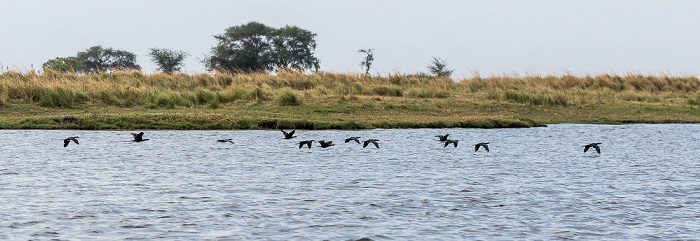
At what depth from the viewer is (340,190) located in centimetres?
1251

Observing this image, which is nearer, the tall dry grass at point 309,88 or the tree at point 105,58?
the tall dry grass at point 309,88

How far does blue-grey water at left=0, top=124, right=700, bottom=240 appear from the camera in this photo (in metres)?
9.34

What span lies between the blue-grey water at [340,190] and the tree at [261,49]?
4513 cm

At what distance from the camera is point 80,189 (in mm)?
12328

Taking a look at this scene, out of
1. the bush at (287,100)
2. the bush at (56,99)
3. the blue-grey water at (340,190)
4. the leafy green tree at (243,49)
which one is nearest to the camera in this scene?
the blue-grey water at (340,190)

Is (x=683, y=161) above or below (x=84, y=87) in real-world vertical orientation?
below

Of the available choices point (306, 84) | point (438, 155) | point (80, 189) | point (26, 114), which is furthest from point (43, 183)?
point (306, 84)

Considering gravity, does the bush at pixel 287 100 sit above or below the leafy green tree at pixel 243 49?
below

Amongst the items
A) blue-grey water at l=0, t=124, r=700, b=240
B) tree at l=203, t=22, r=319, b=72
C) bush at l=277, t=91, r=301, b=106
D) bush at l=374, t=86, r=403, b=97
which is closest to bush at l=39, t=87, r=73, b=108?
blue-grey water at l=0, t=124, r=700, b=240

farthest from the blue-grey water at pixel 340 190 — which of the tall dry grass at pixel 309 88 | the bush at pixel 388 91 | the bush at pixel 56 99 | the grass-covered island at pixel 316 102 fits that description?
the bush at pixel 388 91

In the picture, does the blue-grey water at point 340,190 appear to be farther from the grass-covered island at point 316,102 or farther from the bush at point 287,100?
the bush at point 287,100

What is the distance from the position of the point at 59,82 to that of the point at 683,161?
2388cm

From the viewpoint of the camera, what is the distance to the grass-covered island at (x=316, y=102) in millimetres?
25641

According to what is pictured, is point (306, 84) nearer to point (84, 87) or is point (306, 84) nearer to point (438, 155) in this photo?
point (84, 87)
